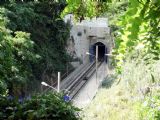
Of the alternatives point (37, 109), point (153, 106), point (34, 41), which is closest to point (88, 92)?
point (34, 41)

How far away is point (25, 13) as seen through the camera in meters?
16.3

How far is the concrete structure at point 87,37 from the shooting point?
23.4 meters

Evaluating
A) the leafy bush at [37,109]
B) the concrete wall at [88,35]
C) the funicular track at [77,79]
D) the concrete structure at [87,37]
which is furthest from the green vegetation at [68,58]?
the concrete wall at [88,35]

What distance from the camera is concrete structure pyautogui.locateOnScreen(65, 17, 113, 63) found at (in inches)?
920

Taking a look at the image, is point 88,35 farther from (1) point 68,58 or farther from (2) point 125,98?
(2) point 125,98

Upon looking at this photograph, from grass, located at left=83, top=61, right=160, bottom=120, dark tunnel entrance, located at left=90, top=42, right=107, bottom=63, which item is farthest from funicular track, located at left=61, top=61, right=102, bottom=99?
grass, located at left=83, top=61, right=160, bottom=120

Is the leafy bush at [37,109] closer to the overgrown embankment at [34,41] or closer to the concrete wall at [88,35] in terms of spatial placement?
the overgrown embankment at [34,41]

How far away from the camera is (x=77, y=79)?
19.6m

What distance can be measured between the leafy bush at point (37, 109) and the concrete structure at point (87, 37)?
1950cm

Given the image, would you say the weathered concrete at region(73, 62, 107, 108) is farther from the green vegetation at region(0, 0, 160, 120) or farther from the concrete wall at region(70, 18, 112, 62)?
the concrete wall at region(70, 18, 112, 62)

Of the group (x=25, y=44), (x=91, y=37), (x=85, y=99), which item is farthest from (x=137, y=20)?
(x=91, y=37)

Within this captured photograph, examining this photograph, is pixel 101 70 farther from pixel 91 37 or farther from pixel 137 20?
pixel 137 20

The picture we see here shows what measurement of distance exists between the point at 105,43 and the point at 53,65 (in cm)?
815

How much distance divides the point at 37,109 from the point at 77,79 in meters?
17.1
